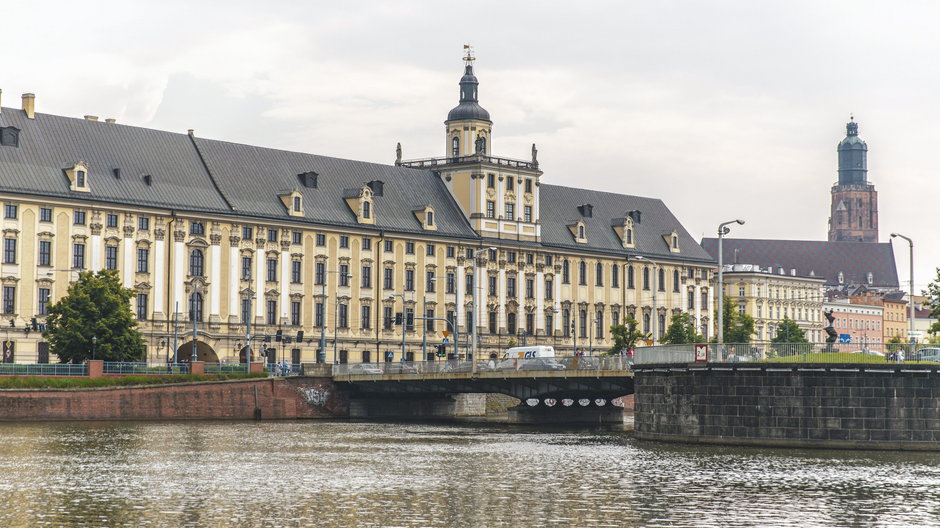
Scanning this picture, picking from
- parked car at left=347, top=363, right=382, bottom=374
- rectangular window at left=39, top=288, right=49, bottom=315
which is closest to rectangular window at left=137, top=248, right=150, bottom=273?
rectangular window at left=39, top=288, right=49, bottom=315

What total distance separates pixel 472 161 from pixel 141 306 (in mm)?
44146

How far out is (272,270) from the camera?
5886 inches

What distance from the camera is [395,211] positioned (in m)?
162

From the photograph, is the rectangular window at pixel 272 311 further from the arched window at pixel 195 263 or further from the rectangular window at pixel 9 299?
the rectangular window at pixel 9 299

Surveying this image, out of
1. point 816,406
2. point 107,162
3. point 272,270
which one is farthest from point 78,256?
point 816,406

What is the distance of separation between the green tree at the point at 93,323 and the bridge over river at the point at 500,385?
16146mm

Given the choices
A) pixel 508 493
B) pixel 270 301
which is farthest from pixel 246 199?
pixel 508 493

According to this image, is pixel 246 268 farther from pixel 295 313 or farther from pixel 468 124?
pixel 468 124

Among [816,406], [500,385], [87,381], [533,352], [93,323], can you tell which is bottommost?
[816,406]

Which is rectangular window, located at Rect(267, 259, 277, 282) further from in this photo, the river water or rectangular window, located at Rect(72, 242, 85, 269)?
the river water

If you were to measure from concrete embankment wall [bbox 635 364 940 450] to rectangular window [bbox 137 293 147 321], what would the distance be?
66147 millimetres

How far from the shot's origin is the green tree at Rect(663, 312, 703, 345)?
539 ft

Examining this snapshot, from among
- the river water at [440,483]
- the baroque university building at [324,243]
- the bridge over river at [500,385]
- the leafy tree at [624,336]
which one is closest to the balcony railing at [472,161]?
the baroque university building at [324,243]

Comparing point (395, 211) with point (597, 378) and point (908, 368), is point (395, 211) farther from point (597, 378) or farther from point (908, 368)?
point (908, 368)
